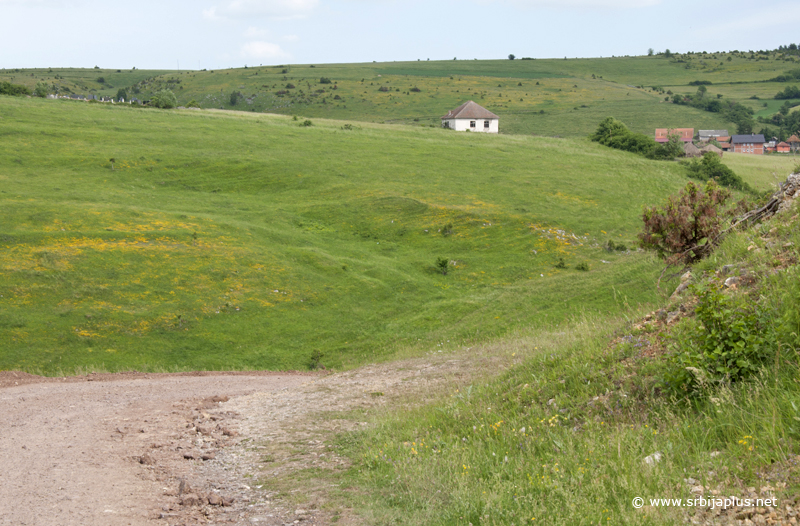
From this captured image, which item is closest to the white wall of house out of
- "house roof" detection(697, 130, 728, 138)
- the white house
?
the white house

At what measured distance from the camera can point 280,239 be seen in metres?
36.4

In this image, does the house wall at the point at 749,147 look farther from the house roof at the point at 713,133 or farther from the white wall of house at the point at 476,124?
the white wall of house at the point at 476,124

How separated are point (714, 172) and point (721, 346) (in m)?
62.7

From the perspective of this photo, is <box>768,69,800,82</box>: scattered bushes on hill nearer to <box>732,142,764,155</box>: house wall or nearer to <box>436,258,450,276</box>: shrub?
<box>732,142,764,155</box>: house wall

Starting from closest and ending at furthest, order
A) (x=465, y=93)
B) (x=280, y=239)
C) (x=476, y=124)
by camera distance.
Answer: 1. (x=280, y=239)
2. (x=476, y=124)
3. (x=465, y=93)

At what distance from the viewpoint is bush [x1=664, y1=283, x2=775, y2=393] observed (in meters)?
6.54

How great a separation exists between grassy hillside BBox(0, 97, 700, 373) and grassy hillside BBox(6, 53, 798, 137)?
60.9 m

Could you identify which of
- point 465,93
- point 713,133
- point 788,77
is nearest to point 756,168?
point 713,133

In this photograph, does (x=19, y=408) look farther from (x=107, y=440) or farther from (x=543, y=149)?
(x=543, y=149)

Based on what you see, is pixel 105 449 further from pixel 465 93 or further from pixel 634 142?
pixel 465 93

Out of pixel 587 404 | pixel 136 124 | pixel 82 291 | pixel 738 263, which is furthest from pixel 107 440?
pixel 136 124

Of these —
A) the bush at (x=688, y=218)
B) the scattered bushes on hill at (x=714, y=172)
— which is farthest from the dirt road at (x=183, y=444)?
the scattered bushes on hill at (x=714, y=172)

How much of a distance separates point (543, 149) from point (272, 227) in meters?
40.8

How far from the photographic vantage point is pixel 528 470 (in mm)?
6516
